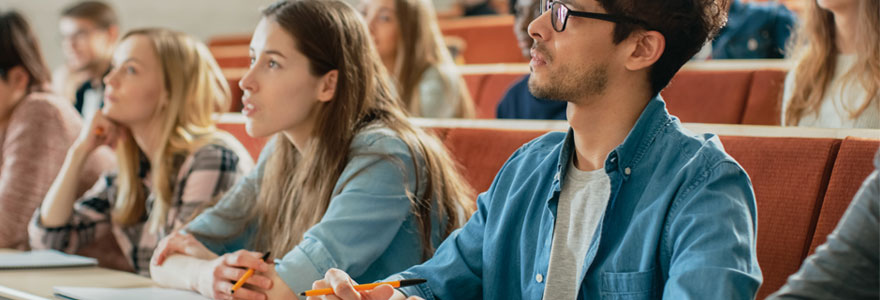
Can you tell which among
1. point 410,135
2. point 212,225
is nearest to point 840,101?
point 410,135

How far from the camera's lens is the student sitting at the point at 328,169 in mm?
1466

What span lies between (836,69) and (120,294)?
1.46m

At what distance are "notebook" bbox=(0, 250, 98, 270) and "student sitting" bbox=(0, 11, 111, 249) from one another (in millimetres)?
271

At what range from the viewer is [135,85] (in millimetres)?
2018

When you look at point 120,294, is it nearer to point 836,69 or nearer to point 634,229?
point 634,229

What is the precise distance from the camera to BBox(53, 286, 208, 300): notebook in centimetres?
143

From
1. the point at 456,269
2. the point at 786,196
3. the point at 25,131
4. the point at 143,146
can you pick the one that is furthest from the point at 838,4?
the point at 25,131

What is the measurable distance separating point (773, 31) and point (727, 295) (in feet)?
6.69

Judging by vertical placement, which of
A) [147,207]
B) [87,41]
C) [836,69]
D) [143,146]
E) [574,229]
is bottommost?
[87,41]

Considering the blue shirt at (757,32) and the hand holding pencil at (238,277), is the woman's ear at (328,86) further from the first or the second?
the blue shirt at (757,32)

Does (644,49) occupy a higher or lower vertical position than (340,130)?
higher

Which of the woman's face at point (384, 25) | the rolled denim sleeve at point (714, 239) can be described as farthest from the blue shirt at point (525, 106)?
the rolled denim sleeve at point (714, 239)

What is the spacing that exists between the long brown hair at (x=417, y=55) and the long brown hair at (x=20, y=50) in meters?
1.00

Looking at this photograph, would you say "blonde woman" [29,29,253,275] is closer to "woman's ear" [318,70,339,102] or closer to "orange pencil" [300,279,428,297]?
"woman's ear" [318,70,339,102]
